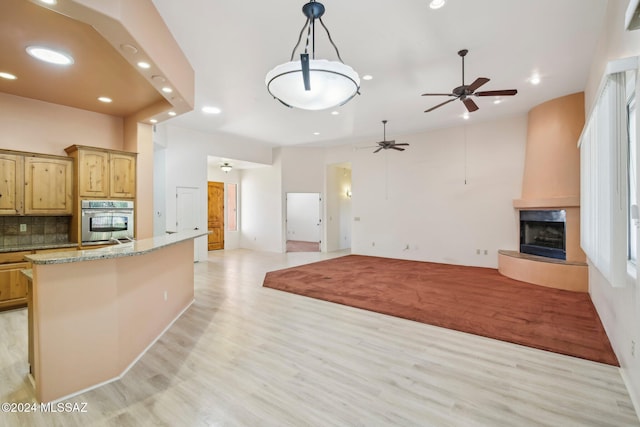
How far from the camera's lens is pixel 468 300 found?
14.4 feet

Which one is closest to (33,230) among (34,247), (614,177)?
(34,247)

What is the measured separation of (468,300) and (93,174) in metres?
6.05

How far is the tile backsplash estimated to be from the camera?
14.0 ft

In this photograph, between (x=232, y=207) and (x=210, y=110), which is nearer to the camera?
(x=210, y=110)

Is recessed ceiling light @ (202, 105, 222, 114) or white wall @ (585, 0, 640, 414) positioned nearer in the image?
white wall @ (585, 0, 640, 414)

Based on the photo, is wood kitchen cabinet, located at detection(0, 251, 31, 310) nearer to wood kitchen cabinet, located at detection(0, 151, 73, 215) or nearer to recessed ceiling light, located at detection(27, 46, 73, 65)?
wood kitchen cabinet, located at detection(0, 151, 73, 215)


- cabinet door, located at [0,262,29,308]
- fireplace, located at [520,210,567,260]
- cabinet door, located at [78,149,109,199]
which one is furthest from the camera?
fireplace, located at [520,210,567,260]

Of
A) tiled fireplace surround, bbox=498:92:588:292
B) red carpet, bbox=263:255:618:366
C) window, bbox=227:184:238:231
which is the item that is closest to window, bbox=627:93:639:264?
red carpet, bbox=263:255:618:366

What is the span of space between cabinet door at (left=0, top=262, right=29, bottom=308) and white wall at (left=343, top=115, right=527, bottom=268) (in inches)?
288

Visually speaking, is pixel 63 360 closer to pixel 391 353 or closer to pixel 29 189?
pixel 391 353

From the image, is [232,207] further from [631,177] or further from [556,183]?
[631,177]

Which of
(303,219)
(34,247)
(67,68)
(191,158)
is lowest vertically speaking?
(34,247)

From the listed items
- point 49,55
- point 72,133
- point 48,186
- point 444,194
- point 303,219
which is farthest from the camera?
point 303,219

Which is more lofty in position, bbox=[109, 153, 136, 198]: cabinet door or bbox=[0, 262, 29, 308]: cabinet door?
bbox=[109, 153, 136, 198]: cabinet door
